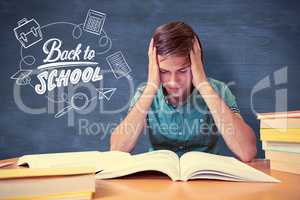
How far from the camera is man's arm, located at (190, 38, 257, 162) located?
138 centimetres

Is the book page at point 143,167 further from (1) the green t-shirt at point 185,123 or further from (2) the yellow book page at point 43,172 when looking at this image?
(1) the green t-shirt at point 185,123

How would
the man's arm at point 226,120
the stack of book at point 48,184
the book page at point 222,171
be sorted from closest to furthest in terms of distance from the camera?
the stack of book at point 48,184
the book page at point 222,171
the man's arm at point 226,120

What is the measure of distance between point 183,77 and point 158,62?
5.3 inches

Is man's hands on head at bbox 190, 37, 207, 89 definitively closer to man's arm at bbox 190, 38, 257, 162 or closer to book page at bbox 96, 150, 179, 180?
man's arm at bbox 190, 38, 257, 162

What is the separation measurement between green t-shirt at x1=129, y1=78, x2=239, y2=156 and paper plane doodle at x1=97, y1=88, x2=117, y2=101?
0.10m

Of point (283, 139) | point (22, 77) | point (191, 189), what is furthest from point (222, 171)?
point (22, 77)

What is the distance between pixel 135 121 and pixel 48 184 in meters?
0.91

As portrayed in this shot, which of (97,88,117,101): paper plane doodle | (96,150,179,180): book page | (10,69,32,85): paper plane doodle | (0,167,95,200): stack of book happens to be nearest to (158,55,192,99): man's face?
(97,88,117,101): paper plane doodle

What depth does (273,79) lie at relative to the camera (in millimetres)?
1418

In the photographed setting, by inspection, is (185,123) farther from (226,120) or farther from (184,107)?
(226,120)

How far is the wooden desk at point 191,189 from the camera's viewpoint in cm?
53

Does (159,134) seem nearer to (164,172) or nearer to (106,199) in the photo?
(164,172)

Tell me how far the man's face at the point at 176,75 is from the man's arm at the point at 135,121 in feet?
0.11

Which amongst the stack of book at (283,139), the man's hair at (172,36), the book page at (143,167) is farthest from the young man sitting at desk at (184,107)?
the book page at (143,167)
